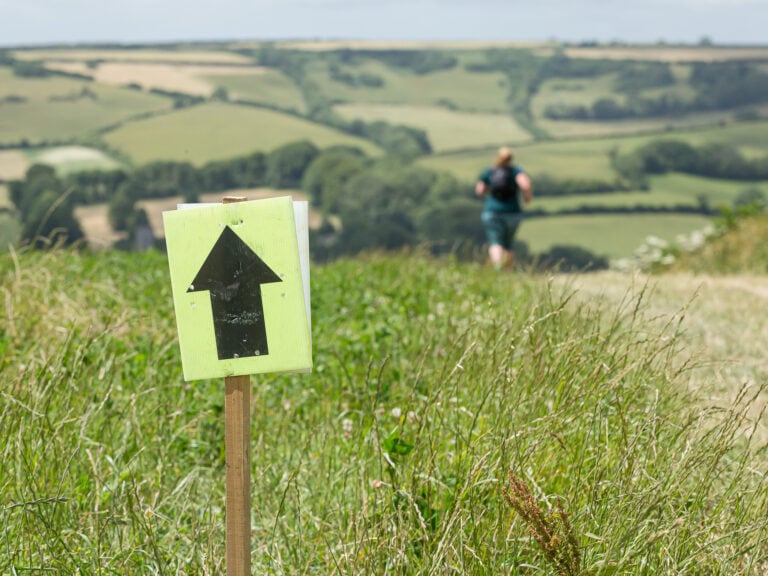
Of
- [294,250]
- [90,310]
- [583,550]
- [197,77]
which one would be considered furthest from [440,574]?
[197,77]

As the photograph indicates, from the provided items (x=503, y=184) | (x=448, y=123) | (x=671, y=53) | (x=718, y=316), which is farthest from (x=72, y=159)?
(x=671, y=53)

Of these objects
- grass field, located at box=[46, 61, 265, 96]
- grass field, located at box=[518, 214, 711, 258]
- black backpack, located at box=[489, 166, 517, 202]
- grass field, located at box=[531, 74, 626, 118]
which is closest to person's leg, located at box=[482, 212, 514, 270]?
black backpack, located at box=[489, 166, 517, 202]

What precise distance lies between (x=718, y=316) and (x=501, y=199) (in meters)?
3.33

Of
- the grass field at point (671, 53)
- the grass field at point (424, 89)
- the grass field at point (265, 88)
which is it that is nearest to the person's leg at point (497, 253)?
the grass field at point (265, 88)

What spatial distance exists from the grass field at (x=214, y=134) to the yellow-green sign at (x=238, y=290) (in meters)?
70.6

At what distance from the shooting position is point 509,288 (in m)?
8.12

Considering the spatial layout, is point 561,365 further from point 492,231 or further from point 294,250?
point 492,231

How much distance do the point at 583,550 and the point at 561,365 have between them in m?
1.05

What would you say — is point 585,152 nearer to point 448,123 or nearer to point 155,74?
point 448,123

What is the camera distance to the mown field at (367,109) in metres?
73.2

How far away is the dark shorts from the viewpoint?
11023mm

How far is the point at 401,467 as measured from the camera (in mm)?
3312

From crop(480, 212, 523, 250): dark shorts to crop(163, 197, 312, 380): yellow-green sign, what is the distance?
8.70 m

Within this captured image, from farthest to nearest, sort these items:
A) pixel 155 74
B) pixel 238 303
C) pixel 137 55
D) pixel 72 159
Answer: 1. pixel 137 55
2. pixel 155 74
3. pixel 72 159
4. pixel 238 303
